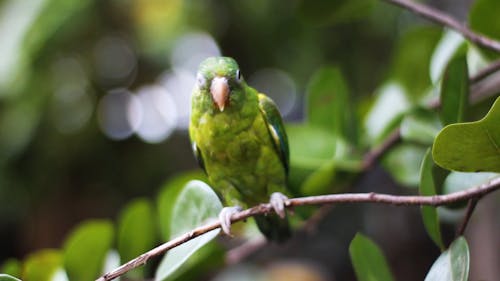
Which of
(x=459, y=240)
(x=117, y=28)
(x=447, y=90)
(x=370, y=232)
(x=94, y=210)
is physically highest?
(x=117, y=28)

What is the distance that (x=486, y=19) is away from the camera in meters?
0.78

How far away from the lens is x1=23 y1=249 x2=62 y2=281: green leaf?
834mm

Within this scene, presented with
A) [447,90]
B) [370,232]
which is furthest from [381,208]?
[447,90]

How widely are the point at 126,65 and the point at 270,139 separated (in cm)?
131

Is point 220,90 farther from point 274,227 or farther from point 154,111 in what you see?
point 154,111

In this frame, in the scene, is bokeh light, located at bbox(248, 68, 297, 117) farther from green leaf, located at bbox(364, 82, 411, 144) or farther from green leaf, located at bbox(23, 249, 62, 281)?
green leaf, located at bbox(23, 249, 62, 281)

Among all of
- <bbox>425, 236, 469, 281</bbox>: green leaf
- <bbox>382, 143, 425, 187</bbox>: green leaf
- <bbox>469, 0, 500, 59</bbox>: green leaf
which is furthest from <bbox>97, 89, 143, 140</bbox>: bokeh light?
<bbox>425, 236, 469, 281</bbox>: green leaf

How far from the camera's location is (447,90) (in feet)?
2.19

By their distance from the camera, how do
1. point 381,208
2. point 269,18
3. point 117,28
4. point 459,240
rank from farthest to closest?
point 381,208 → point 117,28 → point 269,18 → point 459,240

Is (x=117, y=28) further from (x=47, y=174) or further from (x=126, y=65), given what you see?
(x=47, y=174)

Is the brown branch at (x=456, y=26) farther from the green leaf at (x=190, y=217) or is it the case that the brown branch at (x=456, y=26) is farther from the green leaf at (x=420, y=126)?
the green leaf at (x=190, y=217)

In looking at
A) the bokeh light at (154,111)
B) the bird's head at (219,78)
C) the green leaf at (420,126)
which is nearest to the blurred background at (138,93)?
the bokeh light at (154,111)

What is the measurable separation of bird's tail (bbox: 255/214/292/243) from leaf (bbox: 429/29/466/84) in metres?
A: 0.35

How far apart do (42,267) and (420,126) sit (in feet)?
2.01
